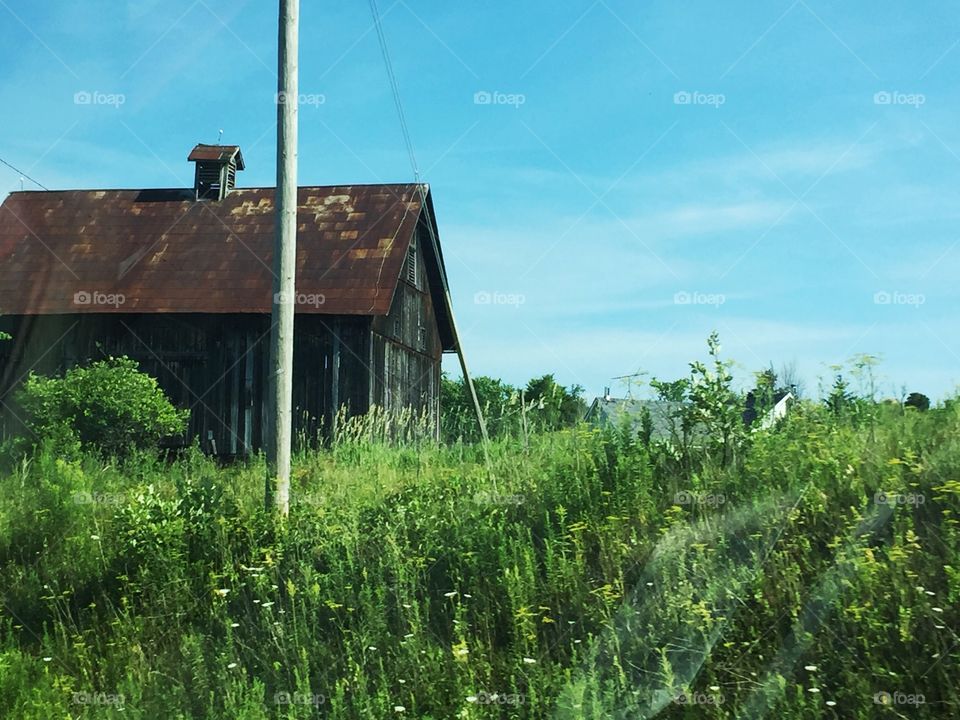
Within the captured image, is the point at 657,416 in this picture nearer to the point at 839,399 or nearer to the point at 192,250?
the point at 839,399

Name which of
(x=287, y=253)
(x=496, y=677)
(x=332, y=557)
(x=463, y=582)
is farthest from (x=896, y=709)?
(x=287, y=253)

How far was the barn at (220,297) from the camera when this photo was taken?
18.6 meters

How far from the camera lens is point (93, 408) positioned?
1488 cm

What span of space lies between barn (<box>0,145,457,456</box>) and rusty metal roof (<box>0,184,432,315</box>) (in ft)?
0.13

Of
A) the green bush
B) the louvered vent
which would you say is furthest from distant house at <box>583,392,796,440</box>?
the louvered vent

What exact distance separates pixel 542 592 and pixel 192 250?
16481 mm

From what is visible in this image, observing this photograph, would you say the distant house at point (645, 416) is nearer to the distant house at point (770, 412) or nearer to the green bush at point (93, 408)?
the distant house at point (770, 412)

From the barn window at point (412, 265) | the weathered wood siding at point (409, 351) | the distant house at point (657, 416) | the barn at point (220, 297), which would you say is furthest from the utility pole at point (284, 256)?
the barn window at point (412, 265)

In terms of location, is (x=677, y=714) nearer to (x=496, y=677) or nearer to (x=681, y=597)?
(x=681, y=597)

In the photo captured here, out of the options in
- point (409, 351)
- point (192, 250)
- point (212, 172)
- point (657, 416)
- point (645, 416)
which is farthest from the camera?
point (212, 172)

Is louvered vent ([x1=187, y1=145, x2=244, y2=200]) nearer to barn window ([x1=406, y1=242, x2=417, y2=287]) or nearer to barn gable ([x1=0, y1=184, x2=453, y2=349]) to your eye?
barn gable ([x1=0, y1=184, x2=453, y2=349])

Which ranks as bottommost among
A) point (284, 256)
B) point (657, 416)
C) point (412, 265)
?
point (657, 416)

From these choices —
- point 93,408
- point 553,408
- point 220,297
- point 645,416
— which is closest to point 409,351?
point 220,297

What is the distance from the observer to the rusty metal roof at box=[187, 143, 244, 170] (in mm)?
22172
